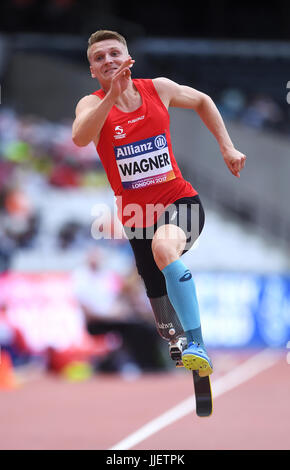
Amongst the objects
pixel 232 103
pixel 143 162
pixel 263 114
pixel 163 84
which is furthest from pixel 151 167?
pixel 263 114

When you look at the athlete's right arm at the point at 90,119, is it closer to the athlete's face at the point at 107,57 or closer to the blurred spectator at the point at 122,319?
the athlete's face at the point at 107,57

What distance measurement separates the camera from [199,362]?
171 inches

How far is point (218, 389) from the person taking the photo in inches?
413

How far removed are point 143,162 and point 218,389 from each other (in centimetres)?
650

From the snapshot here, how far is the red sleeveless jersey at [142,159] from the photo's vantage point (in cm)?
466

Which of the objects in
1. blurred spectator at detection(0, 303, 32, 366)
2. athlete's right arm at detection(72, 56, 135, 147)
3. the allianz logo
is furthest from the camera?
blurred spectator at detection(0, 303, 32, 366)

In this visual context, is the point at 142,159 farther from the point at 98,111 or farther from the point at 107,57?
the point at 107,57

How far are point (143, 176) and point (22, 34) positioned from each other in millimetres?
15021

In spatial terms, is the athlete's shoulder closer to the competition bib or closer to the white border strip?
the competition bib

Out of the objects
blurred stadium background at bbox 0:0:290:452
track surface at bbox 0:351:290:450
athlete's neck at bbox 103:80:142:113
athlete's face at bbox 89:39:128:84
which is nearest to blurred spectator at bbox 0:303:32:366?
blurred stadium background at bbox 0:0:290:452

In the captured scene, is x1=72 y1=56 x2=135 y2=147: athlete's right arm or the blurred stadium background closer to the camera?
x1=72 y1=56 x2=135 y2=147: athlete's right arm

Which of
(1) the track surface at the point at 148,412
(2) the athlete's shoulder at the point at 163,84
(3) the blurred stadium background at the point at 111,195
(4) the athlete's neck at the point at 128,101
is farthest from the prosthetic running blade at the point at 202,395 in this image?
(3) the blurred stadium background at the point at 111,195

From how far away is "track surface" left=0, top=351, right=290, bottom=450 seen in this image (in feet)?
23.1

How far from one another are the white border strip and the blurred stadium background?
1.20 ft
